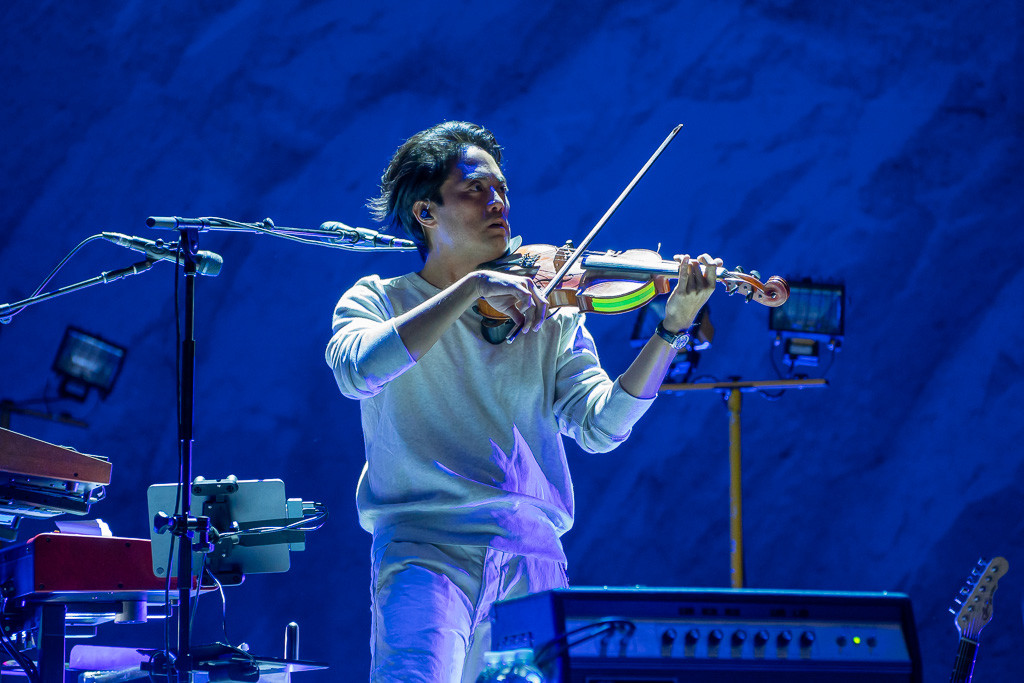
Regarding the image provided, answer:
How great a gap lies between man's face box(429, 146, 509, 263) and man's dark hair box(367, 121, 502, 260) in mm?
29

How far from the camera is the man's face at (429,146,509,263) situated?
2369mm

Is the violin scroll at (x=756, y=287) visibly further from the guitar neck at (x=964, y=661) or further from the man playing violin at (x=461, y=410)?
the guitar neck at (x=964, y=661)

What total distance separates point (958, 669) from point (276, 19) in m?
4.45

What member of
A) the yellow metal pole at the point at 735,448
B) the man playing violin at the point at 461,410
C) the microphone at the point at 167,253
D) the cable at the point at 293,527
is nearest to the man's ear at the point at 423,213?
the man playing violin at the point at 461,410

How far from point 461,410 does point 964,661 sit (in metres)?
1.67

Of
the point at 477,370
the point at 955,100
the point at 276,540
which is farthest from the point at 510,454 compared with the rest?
the point at 955,100

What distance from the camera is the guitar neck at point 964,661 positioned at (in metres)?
2.84

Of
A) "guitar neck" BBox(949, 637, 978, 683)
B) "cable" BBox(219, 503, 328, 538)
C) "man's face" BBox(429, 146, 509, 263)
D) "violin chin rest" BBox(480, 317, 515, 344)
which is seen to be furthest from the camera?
"guitar neck" BBox(949, 637, 978, 683)

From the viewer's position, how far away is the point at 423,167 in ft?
8.02

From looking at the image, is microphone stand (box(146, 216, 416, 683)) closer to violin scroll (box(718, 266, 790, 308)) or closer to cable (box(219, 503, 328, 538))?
cable (box(219, 503, 328, 538))

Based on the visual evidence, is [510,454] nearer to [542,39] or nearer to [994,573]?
[994,573]

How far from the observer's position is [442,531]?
6.49 ft

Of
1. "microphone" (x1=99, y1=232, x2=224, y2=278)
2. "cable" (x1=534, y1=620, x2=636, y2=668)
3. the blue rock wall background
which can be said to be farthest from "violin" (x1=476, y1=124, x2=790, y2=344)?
the blue rock wall background

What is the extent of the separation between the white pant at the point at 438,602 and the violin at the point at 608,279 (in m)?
0.64
